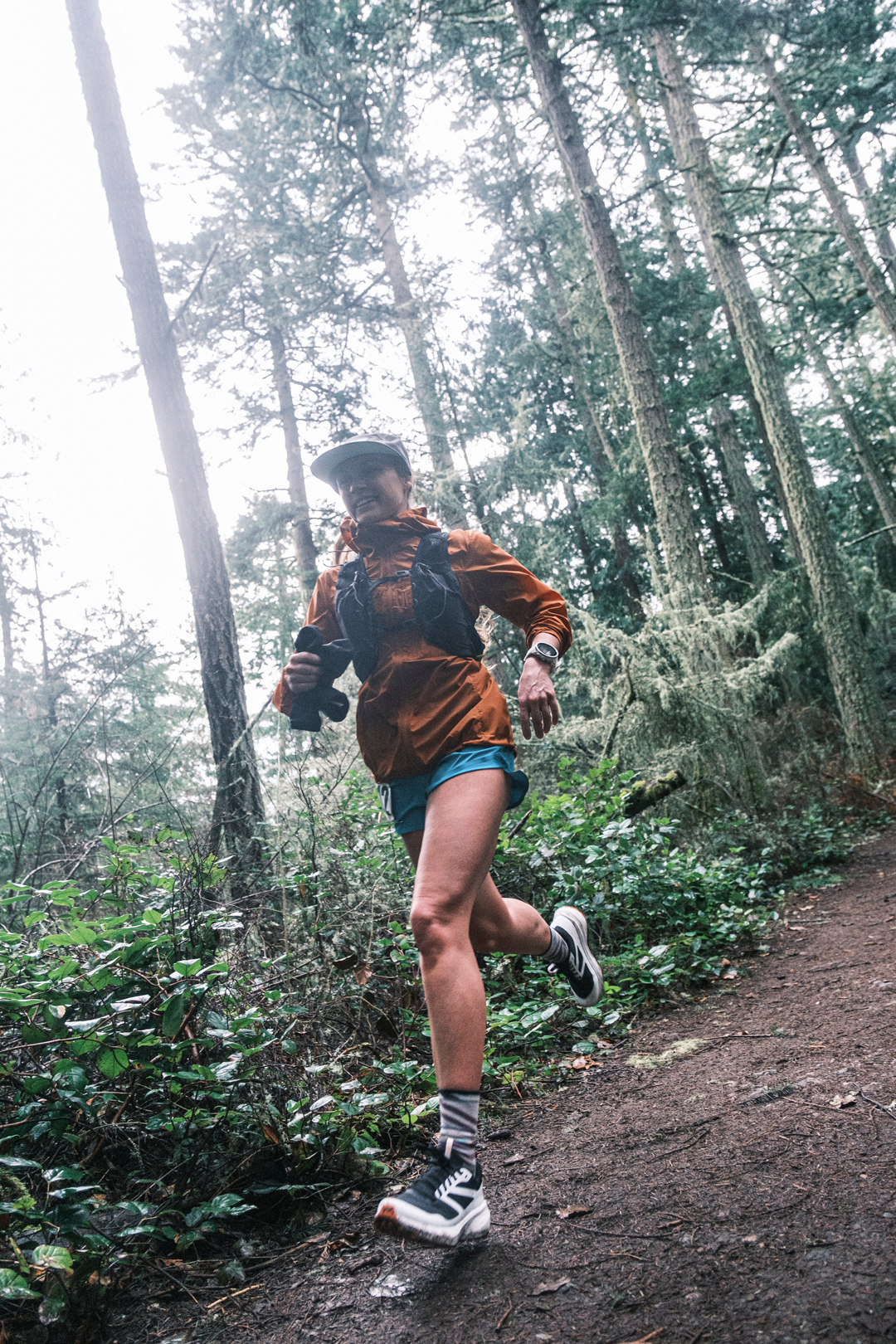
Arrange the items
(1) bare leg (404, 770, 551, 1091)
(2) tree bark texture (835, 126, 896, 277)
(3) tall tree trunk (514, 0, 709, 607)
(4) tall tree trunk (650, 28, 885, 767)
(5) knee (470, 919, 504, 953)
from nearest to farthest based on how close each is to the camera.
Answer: (1) bare leg (404, 770, 551, 1091) < (5) knee (470, 919, 504, 953) < (3) tall tree trunk (514, 0, 709, 607) < (4) tall tree trunk (650, 28, 885, 767) < (2) tree bark texture (835, 126, 896, 277)

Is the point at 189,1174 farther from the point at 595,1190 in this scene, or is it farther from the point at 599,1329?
the point at 599,1329

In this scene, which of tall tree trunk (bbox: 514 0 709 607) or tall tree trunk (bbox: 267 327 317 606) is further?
tall tree trunk (bbox: 267 327 317 606)

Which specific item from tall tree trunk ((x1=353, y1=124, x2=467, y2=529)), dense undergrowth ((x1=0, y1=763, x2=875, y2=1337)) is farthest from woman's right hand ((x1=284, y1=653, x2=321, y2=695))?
tall tree trunk ((x1=353, y1=124, x2=467, y2=529))

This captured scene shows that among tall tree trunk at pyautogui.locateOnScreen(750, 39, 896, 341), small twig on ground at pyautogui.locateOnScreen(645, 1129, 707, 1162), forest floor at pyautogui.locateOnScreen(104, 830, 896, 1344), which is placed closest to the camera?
forest floor at pyautogui.locateOnScreen(104, 830, 896, 1344)

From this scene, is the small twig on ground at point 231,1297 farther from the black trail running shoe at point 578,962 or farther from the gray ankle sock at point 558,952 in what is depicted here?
the black trail running shoe at point 578,962

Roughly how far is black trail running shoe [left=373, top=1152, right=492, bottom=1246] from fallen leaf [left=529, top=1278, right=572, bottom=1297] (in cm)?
21

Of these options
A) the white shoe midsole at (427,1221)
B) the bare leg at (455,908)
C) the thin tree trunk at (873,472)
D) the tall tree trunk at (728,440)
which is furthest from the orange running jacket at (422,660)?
the thin tree trunk at (873,472)

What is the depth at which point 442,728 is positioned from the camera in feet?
7.89

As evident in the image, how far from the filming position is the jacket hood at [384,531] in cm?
279

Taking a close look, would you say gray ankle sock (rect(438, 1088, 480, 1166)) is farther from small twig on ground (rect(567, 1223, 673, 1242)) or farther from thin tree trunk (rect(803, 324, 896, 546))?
thin tree trunk (rect(803, 324, 896, 546))

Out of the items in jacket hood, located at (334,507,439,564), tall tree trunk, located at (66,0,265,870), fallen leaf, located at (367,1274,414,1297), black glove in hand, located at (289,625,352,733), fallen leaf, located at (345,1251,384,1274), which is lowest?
fallen leaf, located at (345,1251,384,1274)

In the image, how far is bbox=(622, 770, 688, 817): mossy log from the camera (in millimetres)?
6199

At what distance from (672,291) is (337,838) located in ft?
50.3

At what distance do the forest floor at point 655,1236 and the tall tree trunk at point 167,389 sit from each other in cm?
436
